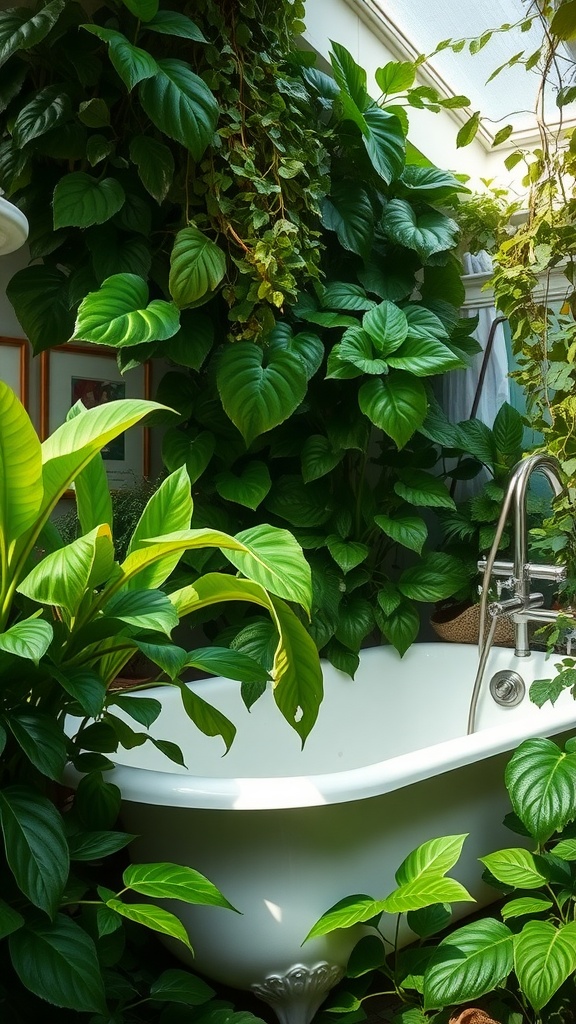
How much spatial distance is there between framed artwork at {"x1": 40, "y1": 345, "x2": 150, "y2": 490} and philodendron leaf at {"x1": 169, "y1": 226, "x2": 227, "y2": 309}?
1.56ft

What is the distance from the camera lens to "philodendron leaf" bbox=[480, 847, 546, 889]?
150 cm

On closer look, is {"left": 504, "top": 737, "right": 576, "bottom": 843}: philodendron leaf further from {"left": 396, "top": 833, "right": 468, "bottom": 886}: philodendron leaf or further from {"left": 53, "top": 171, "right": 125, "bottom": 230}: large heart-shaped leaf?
{"left": 53, "top": 171, "right": 125, "bottom": 230}: large heart-shaped leaf

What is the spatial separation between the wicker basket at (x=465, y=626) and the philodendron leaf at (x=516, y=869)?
1.00 metres

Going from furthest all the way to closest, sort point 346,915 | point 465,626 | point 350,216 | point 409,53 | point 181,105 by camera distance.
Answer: point 409,53, point 465,626, point 350,216, point 181,105, point 346,915

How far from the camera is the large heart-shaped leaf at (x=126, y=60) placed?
70.0 inches

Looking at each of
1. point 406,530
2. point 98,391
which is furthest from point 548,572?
point 98,391

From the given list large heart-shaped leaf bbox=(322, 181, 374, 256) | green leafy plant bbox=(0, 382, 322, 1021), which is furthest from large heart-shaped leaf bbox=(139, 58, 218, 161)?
green leafy plant bbox=(0, 382, 322, 1021)

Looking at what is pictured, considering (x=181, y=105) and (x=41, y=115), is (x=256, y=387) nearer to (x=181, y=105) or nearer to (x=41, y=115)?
(x=181, y=105)

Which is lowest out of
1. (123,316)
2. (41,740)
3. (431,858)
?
(431,858)

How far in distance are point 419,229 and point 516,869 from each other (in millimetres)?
1676

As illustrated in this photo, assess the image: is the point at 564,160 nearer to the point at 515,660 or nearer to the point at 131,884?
the point at 515,660

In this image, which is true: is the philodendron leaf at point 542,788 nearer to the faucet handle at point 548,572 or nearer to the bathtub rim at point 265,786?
the bathtub rim at point 265,786

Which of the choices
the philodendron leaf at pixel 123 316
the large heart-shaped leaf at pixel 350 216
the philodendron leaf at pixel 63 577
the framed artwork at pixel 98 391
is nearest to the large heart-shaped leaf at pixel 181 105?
the philodendron leaf at pixel 123 316

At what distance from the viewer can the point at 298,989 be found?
145 cm
